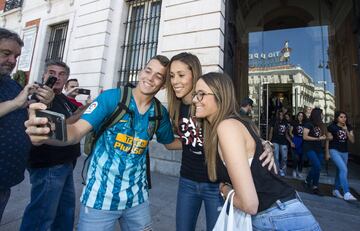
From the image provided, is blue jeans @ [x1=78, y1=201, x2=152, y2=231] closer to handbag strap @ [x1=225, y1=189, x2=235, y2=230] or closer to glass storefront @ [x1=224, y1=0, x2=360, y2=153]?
handbag strap @ [x1=225, y1=189, x2=235, y2=230]

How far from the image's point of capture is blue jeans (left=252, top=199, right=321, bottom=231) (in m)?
1.17

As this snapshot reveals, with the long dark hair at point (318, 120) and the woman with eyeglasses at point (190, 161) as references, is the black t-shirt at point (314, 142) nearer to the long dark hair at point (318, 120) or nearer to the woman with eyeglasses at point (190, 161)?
the long dark hair at point (318, 120)

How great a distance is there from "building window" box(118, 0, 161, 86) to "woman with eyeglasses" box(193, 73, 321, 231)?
5.61 meters

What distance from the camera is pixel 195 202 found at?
1.86 metres

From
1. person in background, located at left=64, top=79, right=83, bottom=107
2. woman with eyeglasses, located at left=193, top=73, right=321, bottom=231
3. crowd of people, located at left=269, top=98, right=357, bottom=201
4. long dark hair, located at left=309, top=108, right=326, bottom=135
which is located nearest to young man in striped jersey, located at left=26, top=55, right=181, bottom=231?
woman with eyeglasses, located at left=193, top=73, right=321, bottom=231

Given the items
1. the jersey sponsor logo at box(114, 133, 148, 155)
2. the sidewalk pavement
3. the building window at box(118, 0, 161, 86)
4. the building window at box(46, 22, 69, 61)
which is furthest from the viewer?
the building window at box(46, 22, 69, 61)

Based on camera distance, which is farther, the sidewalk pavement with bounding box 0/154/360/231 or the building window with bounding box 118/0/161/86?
the building window with bounding box 118/0/161/86

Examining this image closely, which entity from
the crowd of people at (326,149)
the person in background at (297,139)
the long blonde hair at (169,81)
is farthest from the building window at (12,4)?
the crowd of people at (326,149)

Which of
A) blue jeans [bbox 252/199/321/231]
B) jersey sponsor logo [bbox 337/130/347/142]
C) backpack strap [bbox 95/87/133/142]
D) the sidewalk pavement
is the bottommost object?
the sidewalk pavement

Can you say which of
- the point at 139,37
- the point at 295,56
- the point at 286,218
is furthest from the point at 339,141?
the point at 295,56

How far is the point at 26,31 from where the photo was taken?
10328mm

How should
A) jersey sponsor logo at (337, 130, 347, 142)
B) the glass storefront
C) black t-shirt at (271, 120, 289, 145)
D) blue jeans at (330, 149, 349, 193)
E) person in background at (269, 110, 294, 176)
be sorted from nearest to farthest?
1. blue jeans at (330, 149, 349, 193)
2. jersey sponsor logo at (337, 130, 347, 142)
3. person in background at (269, 110, 294, 176)
4. black t-shirt at (271, 120, 289, 145)
5. the glass storefront

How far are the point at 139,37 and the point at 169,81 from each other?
5788 millimetres

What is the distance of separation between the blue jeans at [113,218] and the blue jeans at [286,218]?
785mm
